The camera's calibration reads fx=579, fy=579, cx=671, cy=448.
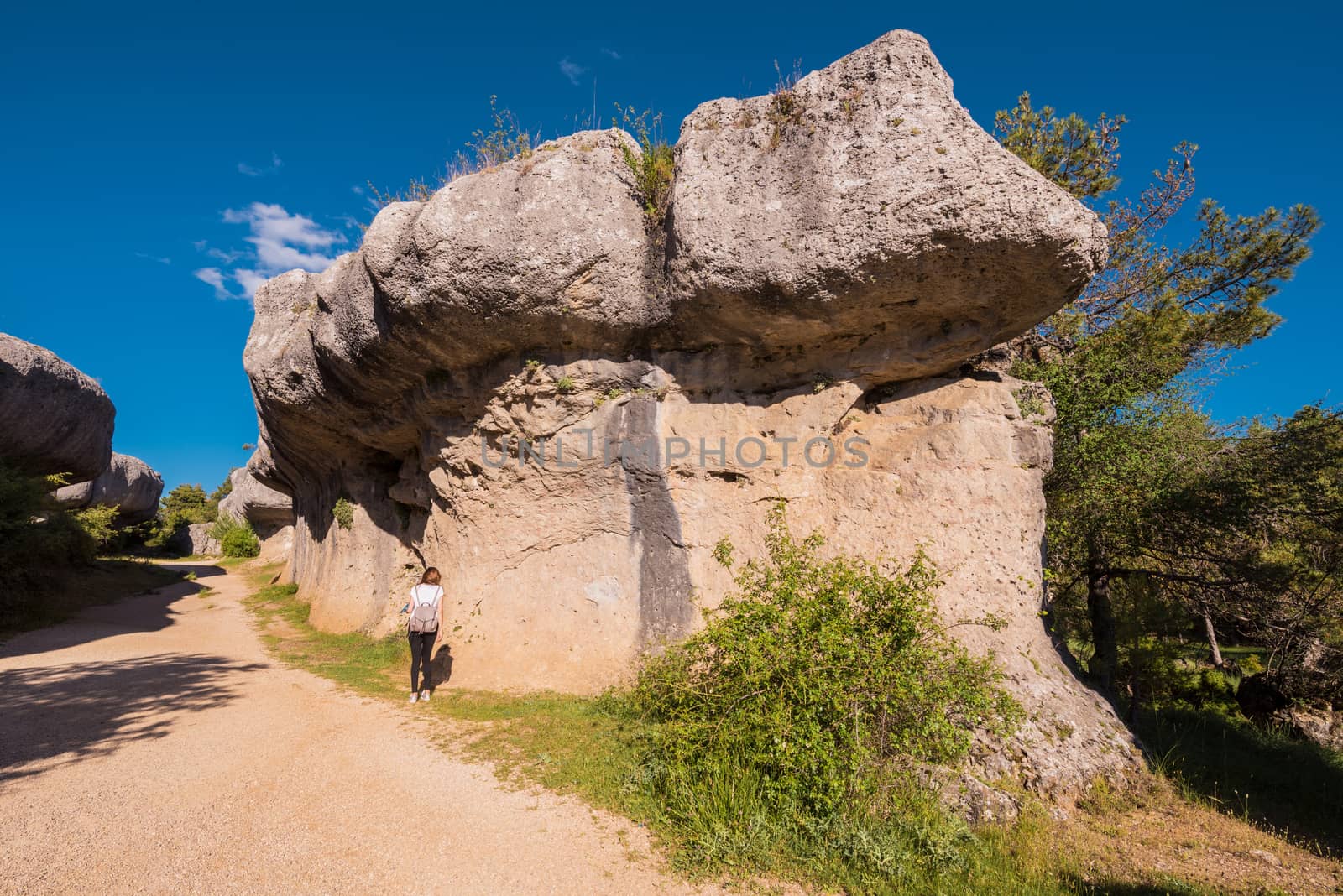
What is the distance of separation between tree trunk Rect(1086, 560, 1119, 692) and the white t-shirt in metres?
9.55

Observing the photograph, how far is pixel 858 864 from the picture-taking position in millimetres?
3625

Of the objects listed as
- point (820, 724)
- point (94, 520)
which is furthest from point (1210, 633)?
point (94, 520)

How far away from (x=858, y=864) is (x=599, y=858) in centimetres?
164

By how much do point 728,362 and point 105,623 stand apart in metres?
12.5

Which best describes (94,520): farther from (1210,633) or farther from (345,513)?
(1210,633)

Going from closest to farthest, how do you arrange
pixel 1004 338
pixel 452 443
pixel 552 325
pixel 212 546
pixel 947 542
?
pixel 947 542 → pixel 1004 338 → pixel 552 325 → pixel 452 443 → pixel 212 546

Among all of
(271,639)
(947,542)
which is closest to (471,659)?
(271,639)

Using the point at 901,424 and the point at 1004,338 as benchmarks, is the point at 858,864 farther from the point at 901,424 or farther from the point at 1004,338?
the point at 1004,338

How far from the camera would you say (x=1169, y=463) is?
7.99 metres

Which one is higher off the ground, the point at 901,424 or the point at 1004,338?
the point at 1004,338

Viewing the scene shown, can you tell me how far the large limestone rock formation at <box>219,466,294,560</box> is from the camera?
23594 mm

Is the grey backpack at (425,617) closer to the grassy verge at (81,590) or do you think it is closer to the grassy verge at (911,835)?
the grassy verge at (911,835)

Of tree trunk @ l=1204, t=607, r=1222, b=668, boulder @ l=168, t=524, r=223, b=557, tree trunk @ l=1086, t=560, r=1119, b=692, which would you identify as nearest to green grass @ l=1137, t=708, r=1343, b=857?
tree trunk @ l=1086, t=560, r=1119, b=692

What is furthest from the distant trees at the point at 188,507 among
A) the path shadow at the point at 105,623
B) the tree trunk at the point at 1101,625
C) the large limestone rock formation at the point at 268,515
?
the tree trunk at the point at 1101,625
